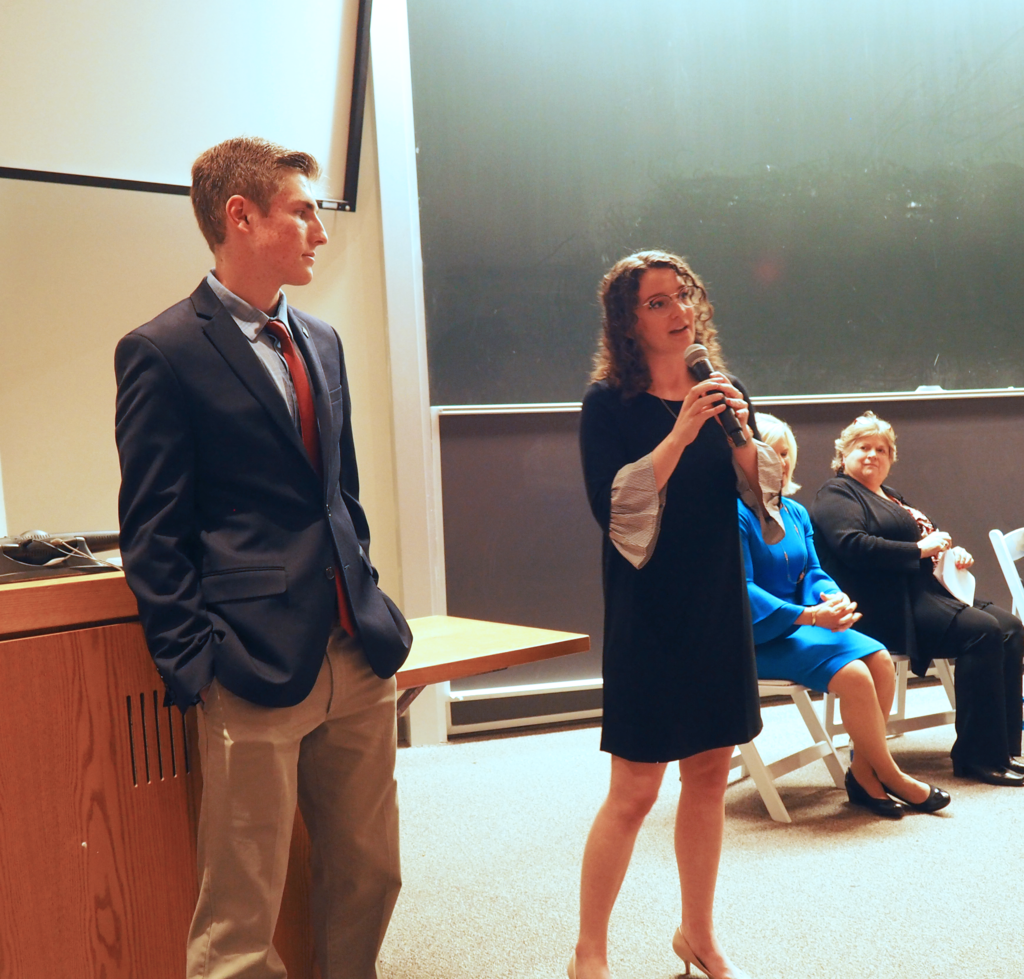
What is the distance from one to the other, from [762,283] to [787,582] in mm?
1725

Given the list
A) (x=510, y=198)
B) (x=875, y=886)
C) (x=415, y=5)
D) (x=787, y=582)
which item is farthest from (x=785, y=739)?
(x=415, y=5)

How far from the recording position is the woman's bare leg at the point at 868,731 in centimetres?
292

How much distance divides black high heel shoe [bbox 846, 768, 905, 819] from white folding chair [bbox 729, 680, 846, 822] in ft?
0.44

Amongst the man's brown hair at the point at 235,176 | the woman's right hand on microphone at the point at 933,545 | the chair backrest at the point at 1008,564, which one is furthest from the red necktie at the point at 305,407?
the chair backrest at the point at 1008,564

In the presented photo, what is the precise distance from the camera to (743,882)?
2.46 metres

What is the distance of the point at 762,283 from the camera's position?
428cm

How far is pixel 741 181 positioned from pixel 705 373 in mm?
2808

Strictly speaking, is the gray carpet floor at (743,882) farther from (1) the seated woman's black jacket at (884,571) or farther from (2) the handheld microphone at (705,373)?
(2) the handheld microphone at (705,373)

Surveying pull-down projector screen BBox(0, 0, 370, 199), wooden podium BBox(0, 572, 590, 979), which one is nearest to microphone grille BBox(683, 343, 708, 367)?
wooden podium BBox(0, 572, 590, 979)

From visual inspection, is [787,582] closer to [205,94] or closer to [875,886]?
Result: [875,886]

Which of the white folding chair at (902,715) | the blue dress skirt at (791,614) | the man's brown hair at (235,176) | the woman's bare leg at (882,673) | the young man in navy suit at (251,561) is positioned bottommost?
the white folding chair at (902,715)

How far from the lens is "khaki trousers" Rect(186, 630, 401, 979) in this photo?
4.55 ft

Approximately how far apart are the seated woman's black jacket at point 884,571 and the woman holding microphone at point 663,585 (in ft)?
5.58

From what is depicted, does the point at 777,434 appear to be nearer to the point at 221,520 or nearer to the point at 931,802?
the point at 931,802
